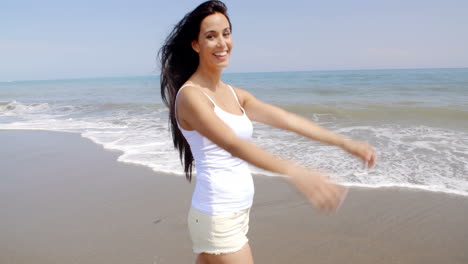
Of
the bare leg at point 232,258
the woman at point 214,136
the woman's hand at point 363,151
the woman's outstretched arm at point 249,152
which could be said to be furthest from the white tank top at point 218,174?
the woman's hand at point 363,151

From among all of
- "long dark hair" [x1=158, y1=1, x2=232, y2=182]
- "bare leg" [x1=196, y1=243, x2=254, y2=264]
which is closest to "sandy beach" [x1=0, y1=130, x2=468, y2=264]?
"bare leg" [x1=196, y1=243, x2=254, y2=264]

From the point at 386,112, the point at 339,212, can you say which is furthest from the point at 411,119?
the point at 339,212

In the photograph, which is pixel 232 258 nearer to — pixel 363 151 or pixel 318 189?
pixel 318 189

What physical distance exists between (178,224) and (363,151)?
2.64 meters

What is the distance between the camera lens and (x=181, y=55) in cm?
196

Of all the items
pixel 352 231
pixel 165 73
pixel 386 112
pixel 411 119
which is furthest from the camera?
pixel 386 112

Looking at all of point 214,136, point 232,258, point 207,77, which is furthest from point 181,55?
point 232,258

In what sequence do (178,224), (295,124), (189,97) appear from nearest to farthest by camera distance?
1. (189,97)
2. (295,124)
3. (178,224)

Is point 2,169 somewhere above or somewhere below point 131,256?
below

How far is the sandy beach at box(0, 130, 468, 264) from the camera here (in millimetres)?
3350

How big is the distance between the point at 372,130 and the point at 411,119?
2810 mm

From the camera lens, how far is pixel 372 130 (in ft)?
30.1

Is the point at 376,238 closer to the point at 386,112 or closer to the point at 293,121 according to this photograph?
the point at 293,121

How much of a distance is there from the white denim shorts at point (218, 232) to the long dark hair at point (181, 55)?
46 cm
